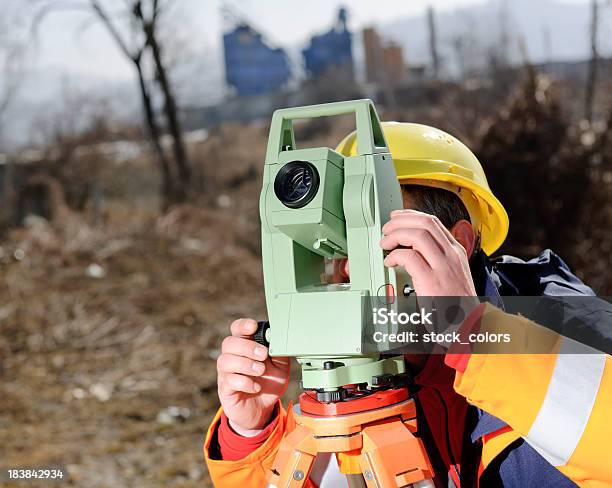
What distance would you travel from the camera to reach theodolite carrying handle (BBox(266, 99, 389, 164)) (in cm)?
125

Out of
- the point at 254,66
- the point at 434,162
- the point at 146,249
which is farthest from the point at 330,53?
the point at 434,162

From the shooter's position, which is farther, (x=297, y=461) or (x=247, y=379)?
(x=247, y=379)

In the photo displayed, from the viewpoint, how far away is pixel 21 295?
6883 mm

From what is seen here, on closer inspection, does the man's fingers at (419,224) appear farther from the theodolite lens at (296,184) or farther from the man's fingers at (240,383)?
the man's fingers at (240,383)

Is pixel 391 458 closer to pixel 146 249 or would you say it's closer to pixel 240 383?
pixel 240 383

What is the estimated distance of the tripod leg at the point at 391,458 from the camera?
1.21m

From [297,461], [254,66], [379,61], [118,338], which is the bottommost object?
[379,61]

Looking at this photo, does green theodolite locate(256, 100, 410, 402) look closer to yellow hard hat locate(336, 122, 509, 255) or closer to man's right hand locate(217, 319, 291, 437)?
man's right hand locate(217, 319, 291, 437)

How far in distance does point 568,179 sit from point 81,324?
386 cm

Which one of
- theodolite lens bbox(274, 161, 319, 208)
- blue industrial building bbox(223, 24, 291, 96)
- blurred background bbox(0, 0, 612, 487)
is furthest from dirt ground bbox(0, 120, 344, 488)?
blue industrial building bbox(223, 24, 291, 96)

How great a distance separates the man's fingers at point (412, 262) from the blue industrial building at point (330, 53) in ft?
85.3

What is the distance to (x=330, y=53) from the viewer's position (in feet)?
89.9

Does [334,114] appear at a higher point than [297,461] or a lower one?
higher

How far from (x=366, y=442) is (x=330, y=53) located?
27106mm
